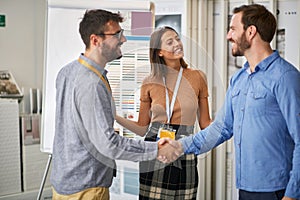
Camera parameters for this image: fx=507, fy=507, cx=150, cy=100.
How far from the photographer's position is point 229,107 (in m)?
2.37

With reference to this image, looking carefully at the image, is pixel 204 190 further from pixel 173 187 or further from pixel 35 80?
pixel 35 80

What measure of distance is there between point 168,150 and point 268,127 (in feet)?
1.50

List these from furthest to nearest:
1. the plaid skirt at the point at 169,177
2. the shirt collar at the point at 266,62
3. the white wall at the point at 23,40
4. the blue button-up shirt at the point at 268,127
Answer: the white wall at the point at 23,40 < the plaid skirt at the point at 169,177 < the shirt collar at the point at 266,62 < the blue button-up shirt at the point at 268,127

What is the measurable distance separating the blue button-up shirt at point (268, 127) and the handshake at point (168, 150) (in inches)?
10.7

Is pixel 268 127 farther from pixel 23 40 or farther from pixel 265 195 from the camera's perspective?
pixel 23 40

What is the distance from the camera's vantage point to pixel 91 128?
2223 mm

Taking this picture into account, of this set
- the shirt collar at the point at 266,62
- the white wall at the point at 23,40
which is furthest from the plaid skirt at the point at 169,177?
the white wall at the point at 23,40

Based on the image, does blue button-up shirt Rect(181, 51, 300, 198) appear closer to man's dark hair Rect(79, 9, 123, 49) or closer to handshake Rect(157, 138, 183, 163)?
handshake Rect(157, 138, 183, 163)

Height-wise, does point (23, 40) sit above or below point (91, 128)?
above

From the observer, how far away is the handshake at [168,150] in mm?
2285

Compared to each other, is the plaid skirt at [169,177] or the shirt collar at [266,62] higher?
the shirt collar at [266,62]

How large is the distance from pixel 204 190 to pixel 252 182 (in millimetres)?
1434

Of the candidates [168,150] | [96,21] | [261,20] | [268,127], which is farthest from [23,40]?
[268,127]

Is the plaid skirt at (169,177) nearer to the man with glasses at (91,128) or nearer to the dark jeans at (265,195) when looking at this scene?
the man with glasses at (91,128)
